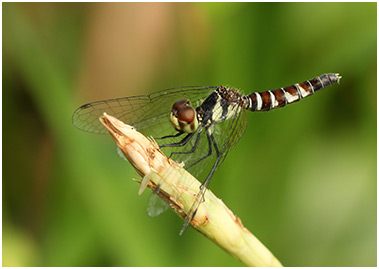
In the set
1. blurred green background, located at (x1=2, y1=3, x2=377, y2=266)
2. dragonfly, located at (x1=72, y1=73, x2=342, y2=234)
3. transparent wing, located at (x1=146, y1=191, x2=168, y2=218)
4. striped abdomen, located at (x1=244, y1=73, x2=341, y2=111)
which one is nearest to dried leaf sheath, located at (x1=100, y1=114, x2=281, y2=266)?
transparent wing, located at (x1=146, y1=191, x2=168, y2=218)

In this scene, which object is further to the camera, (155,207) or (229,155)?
(229,155)

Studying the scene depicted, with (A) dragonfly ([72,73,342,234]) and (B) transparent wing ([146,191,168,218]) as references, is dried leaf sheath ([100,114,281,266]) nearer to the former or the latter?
(B) transparent wing ([146,191,168,218])

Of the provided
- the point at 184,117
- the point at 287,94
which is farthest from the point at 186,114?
the point at 287,94

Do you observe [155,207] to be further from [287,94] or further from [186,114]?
[287,94]

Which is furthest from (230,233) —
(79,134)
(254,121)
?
(79,134)

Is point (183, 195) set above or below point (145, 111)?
below

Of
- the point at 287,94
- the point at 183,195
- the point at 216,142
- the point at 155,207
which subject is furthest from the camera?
the point at 287,94
